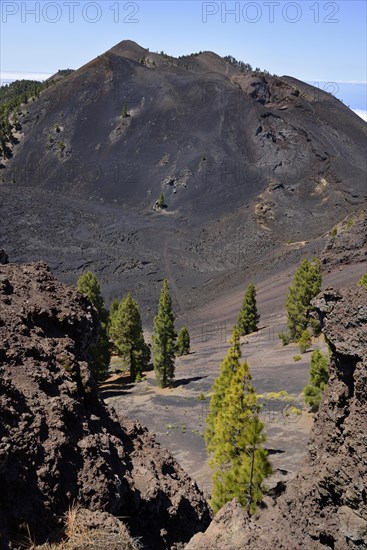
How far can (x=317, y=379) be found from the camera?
29656 mm

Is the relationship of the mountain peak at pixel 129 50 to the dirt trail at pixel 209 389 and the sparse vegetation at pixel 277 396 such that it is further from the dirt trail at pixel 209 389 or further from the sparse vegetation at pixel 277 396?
the sparse vegetation at pixel 277 396

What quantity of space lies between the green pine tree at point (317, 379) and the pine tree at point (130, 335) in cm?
2102

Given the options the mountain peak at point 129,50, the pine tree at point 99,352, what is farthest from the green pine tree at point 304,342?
the mountain peak at point 129,50

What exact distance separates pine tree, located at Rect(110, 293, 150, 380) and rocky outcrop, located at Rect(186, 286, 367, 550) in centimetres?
3567

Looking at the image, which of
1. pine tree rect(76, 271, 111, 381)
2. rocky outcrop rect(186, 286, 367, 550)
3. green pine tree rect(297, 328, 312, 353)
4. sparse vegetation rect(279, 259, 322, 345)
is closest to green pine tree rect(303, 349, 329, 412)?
green pine tree rect(297, 328, 312, 353)

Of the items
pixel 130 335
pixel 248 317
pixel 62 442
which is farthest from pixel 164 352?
pixel 62 442

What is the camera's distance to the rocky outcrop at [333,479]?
374 inches

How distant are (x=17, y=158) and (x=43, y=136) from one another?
8.95 meters

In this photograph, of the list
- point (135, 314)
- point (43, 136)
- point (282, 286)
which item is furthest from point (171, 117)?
point (135, 314)

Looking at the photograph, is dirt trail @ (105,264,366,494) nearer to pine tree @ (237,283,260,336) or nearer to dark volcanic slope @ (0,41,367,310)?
pine tree @ (237,283,260,336)

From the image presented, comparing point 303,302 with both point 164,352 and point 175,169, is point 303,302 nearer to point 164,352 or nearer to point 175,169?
point 164,352

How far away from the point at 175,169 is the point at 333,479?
104158 mm

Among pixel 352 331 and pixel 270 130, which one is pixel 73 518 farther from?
pixel 270 130

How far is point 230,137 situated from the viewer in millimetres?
119688
